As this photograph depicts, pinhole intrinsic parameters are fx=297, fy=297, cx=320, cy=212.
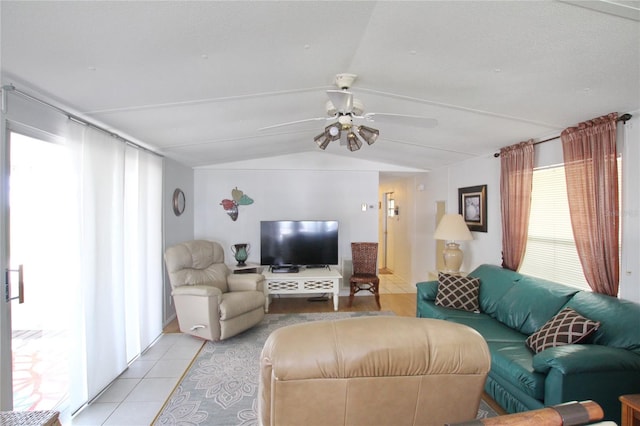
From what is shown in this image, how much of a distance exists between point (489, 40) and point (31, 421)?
2.73m

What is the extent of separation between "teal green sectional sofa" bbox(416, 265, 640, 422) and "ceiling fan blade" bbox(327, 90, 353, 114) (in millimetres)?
2156

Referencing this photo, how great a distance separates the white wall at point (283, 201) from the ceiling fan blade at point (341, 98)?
3341 mm

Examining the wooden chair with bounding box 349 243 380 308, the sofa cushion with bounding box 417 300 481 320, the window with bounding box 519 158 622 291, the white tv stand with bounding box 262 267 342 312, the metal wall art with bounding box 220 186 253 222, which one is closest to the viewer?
the window with bounding box 519 158 622 291

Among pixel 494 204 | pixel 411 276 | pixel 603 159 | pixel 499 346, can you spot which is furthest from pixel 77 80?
pixel 411 276

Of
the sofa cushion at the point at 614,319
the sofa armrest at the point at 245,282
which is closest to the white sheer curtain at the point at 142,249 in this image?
the sofa armrest at the point at 245,282

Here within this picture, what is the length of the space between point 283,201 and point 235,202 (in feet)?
2.86

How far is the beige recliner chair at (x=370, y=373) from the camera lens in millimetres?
1079

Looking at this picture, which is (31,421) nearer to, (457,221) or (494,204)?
(457,221)

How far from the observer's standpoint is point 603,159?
96.8 inches

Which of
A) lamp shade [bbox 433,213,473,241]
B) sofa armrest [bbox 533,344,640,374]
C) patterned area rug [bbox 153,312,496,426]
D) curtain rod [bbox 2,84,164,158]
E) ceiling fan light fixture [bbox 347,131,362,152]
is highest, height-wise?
curtain rod [bbox 2,84,164,158]

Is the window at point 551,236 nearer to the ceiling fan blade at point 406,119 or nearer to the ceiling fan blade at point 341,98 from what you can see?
the ceiling fan blade at point 406,119

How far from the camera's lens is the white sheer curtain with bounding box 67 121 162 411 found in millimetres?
2443

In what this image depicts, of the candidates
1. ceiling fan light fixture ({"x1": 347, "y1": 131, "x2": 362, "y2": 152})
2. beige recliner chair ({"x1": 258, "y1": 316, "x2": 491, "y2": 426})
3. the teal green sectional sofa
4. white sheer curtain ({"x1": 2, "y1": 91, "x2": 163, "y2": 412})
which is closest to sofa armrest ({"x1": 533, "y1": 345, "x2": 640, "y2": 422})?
the teal green sectional sofa

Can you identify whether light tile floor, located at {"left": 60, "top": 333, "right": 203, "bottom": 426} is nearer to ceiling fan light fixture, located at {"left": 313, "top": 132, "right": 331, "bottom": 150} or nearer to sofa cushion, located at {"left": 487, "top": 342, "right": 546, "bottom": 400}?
ceiling fan light fixture, located at {"left": 313, "top": 132, "right": 331, "bottom": 150}
